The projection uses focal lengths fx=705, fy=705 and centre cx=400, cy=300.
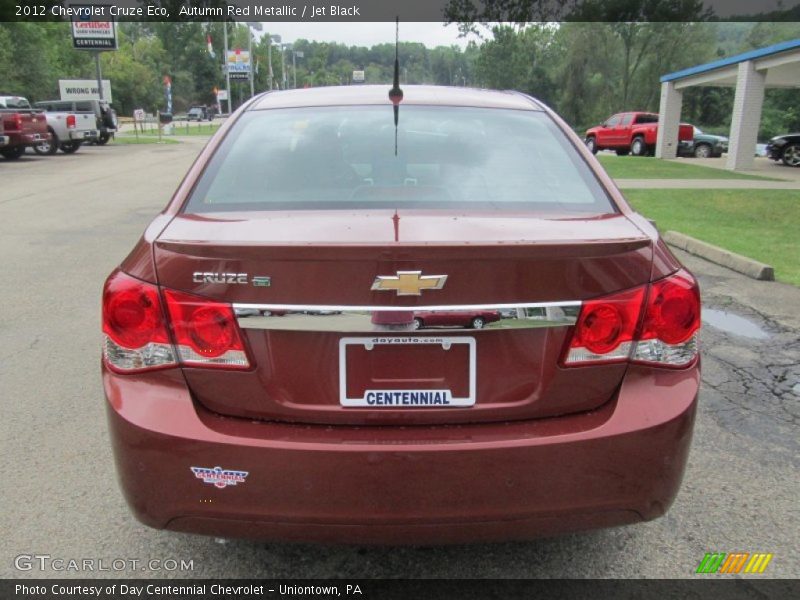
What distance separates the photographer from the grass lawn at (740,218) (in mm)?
8297

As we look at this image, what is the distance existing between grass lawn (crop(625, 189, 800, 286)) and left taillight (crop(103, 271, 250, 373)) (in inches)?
253

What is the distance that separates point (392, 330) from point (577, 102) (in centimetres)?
5811

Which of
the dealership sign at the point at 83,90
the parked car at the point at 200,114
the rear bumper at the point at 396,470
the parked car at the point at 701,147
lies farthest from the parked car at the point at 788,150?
the parked car at the point at 200,114

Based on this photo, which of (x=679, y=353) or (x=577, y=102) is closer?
(x=679, y=353)

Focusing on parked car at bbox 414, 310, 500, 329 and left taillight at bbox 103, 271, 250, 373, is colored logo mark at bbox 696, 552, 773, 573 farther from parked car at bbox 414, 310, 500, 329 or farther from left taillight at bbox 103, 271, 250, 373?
left taillight at bbox 103, 271, 250, 373

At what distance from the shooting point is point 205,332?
79.0 inches

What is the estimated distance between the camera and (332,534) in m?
2.03

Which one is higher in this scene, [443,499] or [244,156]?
[244,156]

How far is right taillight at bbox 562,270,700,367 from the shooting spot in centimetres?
204

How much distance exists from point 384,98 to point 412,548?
75.7 inches

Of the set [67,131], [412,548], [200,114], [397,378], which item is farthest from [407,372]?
[200,114]

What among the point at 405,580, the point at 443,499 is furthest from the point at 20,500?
the point at 443,499

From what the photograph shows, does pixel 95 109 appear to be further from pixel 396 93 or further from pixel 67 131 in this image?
pixel 396 93

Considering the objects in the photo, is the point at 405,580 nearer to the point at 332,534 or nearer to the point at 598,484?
the point at 332,534
